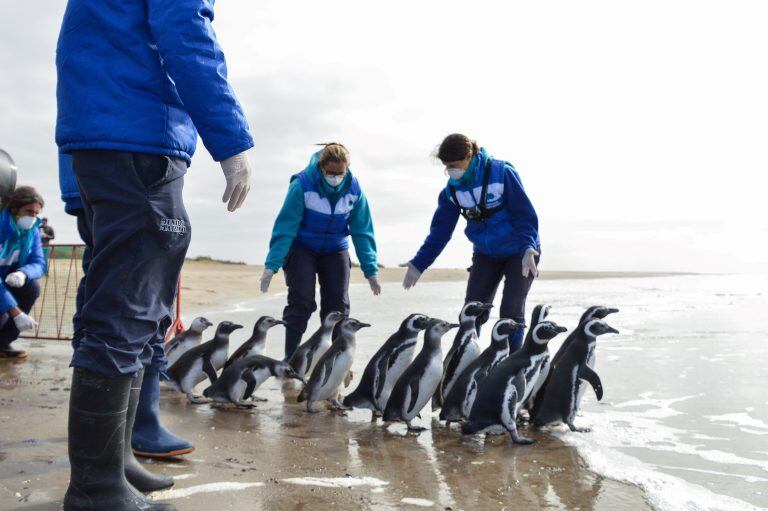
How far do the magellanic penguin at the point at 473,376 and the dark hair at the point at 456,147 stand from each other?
1370mm

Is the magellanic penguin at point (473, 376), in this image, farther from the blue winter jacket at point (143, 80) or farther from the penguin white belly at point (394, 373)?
the blue winter jacket at point (143, 80)

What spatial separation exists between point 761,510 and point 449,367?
2.36 m

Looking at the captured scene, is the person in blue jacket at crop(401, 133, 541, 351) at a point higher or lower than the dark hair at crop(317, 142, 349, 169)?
lower

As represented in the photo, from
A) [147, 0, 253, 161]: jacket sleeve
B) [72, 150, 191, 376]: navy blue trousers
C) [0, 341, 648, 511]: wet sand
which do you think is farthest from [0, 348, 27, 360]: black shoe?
[147, 0, 253, 161]: jacket sleeve

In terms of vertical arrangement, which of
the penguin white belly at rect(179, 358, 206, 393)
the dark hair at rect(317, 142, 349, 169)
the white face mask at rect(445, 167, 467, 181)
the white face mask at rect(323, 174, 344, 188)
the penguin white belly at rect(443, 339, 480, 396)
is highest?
the dark hair at rect(317, 142, 349, 169)

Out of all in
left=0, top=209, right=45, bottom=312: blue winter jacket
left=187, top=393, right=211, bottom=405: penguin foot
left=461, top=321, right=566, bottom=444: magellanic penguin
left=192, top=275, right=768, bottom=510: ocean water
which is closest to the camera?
left=192, top=275, right=768, bottom=510: ocean water

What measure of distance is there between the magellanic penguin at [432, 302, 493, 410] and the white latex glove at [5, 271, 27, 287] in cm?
447

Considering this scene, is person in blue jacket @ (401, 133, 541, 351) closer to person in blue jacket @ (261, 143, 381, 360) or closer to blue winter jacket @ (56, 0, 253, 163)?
person in blue jacket @ (261, 143, 381, 360)

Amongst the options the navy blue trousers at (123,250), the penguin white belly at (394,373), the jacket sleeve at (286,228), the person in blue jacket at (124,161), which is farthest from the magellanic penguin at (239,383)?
the navy blue trousers at (123,250)

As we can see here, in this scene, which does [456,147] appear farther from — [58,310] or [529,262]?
[58,310]

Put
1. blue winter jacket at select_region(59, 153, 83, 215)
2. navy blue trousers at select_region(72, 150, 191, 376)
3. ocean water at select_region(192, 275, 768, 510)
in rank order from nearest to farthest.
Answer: navy blue trousers at select_region(72, 150, 191, 376) < blue winter jacket at select_region(59, 153, 83, 215) < ocean water at select_region(192, 275, 768, 510)

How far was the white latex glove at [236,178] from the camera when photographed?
8.31ft

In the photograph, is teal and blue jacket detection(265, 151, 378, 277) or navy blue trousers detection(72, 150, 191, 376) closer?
navy blue trousers detection(72, 150, 191, 376)

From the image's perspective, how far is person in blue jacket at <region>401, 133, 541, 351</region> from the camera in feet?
18.0
